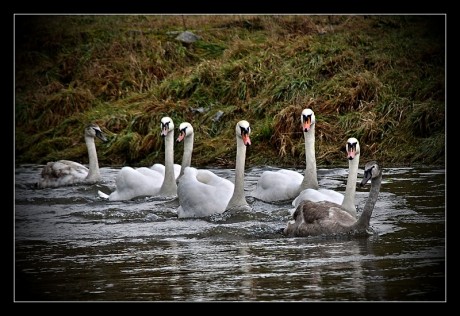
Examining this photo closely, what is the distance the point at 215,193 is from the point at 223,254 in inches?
114

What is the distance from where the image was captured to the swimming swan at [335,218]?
1105 cm

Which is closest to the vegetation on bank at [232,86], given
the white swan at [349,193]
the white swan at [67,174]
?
the white swan at [67,174]

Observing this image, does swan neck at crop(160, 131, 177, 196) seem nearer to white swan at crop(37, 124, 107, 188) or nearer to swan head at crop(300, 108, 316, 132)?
swan head at crop(300, 108, 316, 132)

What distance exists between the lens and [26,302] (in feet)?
26.5

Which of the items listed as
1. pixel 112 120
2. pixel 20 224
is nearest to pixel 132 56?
pixel 112 120

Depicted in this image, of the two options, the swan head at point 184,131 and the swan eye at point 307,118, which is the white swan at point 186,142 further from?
the swan eye at point 307,118

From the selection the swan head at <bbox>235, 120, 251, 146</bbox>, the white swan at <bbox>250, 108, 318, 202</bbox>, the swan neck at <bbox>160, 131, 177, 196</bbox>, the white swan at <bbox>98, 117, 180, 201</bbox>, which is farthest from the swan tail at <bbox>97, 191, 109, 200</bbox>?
the swan head at <bbox>235, 120, 251, 146</bbox>

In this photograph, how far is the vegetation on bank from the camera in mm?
18312

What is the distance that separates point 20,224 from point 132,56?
936 cm

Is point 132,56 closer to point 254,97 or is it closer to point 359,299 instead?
point 254,97

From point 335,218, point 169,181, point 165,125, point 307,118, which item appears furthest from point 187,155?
point 335,218

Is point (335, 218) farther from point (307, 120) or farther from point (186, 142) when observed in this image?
point (186, 142)

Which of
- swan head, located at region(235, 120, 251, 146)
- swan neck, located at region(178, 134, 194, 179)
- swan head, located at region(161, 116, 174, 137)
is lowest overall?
swan neck, located at region(178, 134, 194, 179)

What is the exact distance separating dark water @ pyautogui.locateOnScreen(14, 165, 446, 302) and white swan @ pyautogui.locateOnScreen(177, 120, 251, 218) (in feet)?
0.70
